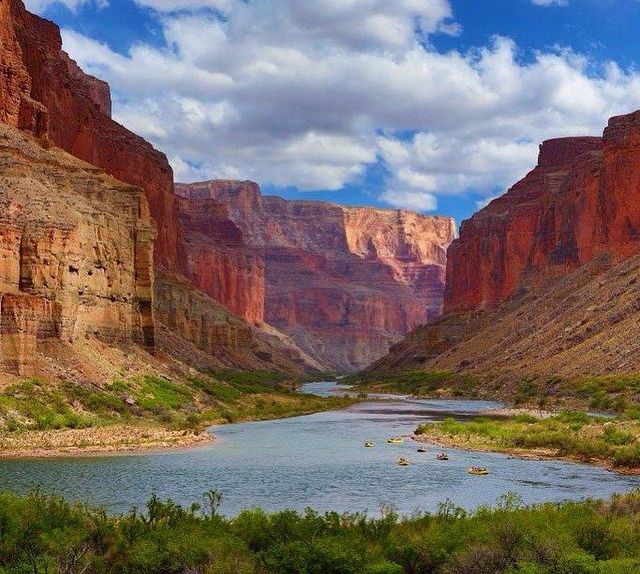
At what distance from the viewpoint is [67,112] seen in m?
104

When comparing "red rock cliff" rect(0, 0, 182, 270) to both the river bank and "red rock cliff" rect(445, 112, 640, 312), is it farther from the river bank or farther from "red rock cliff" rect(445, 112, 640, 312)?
"red rock cliff" rect(445, 112, 640, 312)

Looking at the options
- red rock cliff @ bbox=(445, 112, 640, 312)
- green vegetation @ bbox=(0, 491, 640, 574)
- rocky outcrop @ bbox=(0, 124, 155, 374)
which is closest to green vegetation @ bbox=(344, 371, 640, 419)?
red rock cliff @ bbox=(445, 112, 640, 312)

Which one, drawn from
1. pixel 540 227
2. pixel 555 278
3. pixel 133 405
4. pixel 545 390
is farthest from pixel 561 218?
pixel 133 405

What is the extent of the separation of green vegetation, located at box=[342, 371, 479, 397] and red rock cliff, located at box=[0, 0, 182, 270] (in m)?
36.9

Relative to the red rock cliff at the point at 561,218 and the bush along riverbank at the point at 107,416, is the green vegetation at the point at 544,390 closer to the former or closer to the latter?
the bush along riverbank at the point at 107,416

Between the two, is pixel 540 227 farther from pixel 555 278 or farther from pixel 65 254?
pixel 65 254

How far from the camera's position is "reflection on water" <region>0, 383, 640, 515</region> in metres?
33.7

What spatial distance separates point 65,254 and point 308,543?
40864mm

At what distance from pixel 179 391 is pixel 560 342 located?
1844 inches

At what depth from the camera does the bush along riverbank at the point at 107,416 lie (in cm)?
4725

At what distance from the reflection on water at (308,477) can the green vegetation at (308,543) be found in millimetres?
6533

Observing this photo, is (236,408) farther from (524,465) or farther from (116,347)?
(524,465)

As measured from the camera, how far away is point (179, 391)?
6888cm

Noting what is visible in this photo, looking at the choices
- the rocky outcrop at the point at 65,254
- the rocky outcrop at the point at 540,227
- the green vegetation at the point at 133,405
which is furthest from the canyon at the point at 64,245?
the rocky outcrop at the point at 540,227
